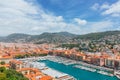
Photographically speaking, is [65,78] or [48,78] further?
[65,78]

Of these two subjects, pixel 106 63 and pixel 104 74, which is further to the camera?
pixel 106 63

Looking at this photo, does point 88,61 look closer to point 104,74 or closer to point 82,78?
point 104,74

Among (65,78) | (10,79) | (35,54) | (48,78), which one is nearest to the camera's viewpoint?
(10,79)

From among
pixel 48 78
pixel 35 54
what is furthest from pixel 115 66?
pixel 35 54

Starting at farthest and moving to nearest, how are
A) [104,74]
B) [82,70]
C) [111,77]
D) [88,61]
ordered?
1. [88,61]
2. [82,70]
3. [104,74]
4. [111,77]

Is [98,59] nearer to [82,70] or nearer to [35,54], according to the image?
[82,70]

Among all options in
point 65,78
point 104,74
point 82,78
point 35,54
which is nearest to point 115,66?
A: point 104,74

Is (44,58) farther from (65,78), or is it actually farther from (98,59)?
(65,78)

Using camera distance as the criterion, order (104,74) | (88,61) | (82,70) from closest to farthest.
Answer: (104,74) < (82,70) < (88,61)

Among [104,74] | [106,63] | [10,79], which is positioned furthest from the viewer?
[106,63]
